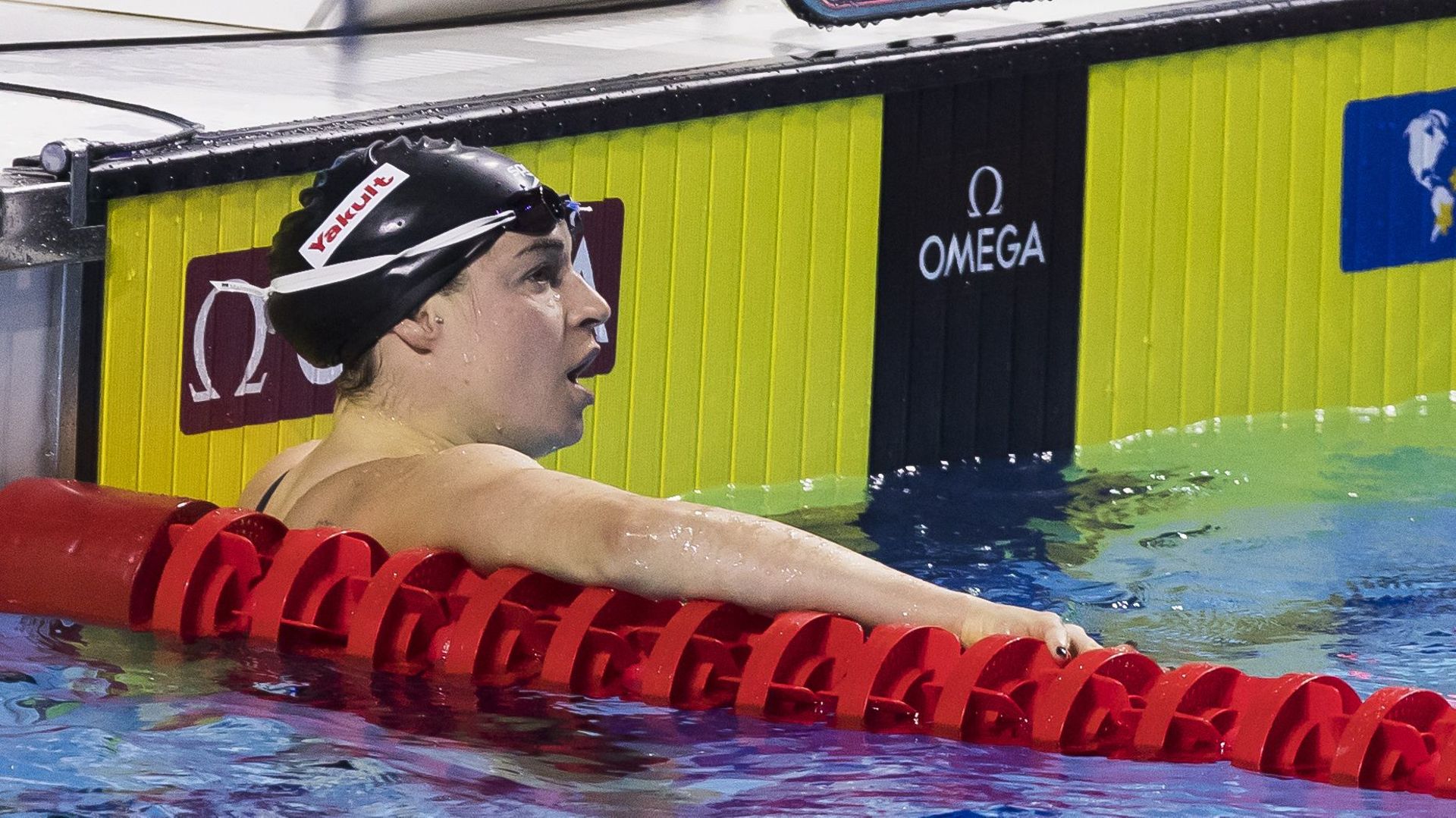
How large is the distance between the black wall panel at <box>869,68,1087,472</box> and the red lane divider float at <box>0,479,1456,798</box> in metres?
2.13

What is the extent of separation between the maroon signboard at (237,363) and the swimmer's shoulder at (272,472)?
64cm

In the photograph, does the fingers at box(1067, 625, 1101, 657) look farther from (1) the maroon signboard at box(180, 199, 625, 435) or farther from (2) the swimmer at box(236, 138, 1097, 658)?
(1) the maroon signboard at box(180, 199, 625, 435)

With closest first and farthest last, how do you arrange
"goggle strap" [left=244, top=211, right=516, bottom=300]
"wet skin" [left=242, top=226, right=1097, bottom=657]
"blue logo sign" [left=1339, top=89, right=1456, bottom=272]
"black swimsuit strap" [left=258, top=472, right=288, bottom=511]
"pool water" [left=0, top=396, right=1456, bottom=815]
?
"pool water" [left=0, top=396, right=1456, bottom=815] < "wet skin" [left=242, top=226, right=1097, bottom=657] < "goggle strap" [left=244, top=211, right=516, bottom=300] < "black swimsuit strap" [left=258, top=472, right=288, bottom=511] < "blue logo sign" [left=1339, top=89, right=1456, bottom=272]

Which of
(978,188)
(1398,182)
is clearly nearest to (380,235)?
(978,188)

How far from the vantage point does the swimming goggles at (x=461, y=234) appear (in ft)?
9.39

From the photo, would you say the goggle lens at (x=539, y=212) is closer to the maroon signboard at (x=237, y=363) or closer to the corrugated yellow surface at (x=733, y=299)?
the maroon signboard at (x=237, y=363)

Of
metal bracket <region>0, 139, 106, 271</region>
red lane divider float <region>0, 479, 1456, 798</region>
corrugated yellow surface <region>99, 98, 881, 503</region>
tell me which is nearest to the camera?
red lane divider float <region>0, 479, 1456, 798</region>

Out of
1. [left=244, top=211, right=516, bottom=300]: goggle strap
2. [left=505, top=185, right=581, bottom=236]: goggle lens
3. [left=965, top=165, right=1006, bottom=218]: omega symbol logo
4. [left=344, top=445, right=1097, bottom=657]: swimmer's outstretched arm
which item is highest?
[left=965, top=165, right=1006, bottom=218]: omega symbol logo

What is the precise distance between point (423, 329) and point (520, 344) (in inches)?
4.6

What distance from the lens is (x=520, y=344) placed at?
9.45 feet

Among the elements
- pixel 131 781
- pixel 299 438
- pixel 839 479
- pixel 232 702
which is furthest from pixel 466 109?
pixel 131 781

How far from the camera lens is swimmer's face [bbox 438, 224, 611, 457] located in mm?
2887

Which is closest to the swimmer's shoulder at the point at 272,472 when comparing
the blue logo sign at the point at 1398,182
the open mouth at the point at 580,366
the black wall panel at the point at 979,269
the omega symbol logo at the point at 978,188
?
the open mouth at the point at 580,366

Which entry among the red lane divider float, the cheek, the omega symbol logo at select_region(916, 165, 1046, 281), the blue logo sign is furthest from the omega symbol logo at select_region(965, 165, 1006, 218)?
the red lane divider float
